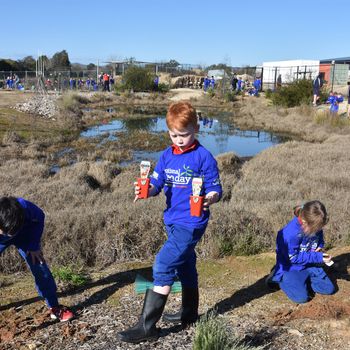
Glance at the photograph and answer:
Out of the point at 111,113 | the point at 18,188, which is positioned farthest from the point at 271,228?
the point at 111,113

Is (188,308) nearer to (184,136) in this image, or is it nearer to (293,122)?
(184,136)

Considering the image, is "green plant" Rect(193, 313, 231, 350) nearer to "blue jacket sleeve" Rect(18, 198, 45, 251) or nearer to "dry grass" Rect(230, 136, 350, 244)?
"blue jacket sleeve" Rect(18, 198, 45, 251)

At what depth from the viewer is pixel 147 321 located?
11.0 feet

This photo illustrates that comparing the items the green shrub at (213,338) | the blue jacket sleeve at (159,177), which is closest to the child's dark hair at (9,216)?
the blue jacket sleeve at (159,177)

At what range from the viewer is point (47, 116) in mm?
25625

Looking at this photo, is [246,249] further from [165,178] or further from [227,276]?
[165,178]

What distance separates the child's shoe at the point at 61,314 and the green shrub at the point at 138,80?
4187cm

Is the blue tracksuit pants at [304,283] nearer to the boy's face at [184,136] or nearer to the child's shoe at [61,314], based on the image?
the boy's face at [184,136]

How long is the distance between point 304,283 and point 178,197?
1.65m

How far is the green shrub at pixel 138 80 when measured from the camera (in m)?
44.7

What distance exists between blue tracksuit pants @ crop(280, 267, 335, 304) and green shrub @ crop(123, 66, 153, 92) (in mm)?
41516

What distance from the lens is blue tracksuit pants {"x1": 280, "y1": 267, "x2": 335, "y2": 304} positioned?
4137mm

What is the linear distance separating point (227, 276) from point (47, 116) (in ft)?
74.2

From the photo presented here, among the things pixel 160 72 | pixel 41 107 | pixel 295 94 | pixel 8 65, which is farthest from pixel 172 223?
pixel 8 65
